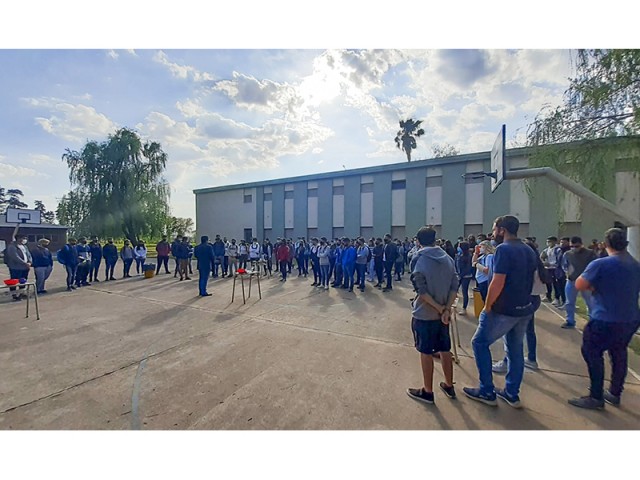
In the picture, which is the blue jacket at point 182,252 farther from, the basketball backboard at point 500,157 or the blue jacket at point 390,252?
the basketball backboard at point 500,157

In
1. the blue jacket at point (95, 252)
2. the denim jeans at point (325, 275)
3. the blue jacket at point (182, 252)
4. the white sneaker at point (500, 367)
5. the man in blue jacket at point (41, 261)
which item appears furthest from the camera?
the blue jacket at point (182, 252)

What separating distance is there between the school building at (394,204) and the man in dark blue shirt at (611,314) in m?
9.22

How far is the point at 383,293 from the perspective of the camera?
912 centimetres

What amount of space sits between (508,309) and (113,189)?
29.2 metres

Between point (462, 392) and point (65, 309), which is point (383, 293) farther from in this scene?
point (65, 309)

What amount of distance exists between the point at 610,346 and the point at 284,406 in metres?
3.47

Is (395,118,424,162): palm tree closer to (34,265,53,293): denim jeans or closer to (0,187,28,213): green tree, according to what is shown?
(34,265,53,293): denim jeans

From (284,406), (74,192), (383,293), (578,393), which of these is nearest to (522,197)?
(383,293)

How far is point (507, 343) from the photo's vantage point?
304 cm

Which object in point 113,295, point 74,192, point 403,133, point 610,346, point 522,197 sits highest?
point 403,133

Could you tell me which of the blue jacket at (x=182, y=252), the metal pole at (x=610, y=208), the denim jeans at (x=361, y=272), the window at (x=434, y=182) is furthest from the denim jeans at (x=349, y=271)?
the window at (x=434, y=182)

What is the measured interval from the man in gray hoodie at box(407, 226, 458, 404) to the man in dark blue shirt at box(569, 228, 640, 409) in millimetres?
1379

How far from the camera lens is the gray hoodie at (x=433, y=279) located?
300 centimetres

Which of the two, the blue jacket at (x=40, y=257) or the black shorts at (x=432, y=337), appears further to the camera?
the blue jacket at (x=40, y=257)
